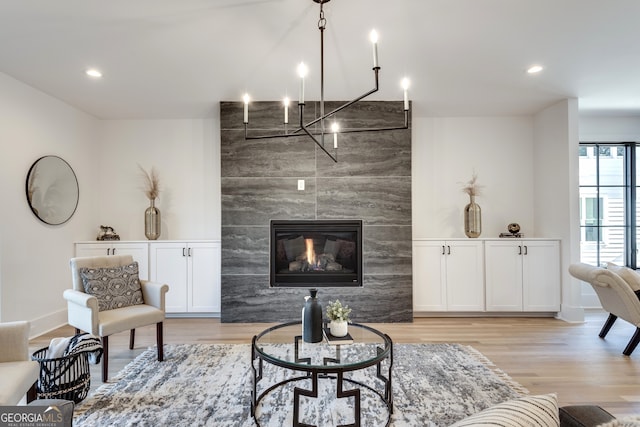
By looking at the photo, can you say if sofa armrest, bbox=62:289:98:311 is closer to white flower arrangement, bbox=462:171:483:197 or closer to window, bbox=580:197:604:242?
white flower arrangement, bbox=462:171:483:197

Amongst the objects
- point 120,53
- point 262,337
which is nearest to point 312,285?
point 262,337

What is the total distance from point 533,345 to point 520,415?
10.2 ft

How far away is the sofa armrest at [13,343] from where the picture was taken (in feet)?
5.91

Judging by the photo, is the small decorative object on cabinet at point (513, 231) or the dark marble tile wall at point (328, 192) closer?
the dark marble tile wall at point (328, 192)

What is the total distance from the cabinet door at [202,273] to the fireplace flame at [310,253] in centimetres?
112

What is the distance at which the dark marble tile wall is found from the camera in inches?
159

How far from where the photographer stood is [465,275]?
425 cm

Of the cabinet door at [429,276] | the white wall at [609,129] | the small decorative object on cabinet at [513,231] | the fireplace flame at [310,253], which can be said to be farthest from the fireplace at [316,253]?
the white wall at [609,129]

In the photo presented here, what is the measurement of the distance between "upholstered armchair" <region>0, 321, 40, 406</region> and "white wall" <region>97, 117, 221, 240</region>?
2.83 meters

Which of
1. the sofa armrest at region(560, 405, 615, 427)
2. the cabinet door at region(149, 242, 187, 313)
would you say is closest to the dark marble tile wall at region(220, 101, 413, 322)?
the cabinet door at region(149, 242, 187, 313)

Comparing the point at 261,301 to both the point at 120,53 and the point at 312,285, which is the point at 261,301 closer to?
the point at 312,285

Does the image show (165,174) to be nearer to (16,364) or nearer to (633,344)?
(16,364)

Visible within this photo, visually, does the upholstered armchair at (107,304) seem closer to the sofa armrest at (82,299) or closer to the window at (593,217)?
the sofa armrest at (82,299)

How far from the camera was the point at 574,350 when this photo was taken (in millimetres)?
3170
